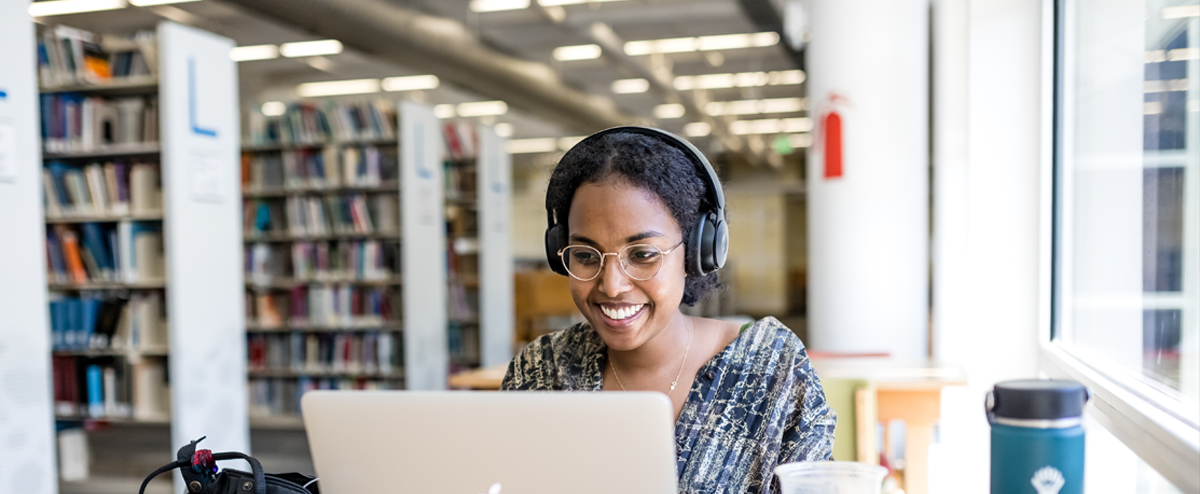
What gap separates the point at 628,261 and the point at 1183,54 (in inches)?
40.4

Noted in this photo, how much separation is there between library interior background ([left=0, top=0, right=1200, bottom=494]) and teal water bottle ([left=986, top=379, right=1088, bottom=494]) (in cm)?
19

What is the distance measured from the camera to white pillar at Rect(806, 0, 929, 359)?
3.54 m

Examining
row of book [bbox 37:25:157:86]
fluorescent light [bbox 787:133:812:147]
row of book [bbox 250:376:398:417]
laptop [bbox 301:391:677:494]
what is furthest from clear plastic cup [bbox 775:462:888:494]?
fluorescent light [bbox 787:133:812:147]

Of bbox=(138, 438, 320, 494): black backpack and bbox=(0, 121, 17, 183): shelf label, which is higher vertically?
bbox=(0, 121, 17, 183): shelf label

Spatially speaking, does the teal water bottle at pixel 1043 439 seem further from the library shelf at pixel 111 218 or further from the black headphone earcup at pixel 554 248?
the library shelf at pixel 111 218

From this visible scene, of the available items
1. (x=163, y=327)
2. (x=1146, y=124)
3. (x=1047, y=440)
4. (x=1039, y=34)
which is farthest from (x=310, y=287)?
(x=1047, y=440)

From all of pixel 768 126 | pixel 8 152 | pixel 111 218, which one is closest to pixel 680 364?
pixel 8 152

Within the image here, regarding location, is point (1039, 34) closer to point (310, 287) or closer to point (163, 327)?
point (163, 327)

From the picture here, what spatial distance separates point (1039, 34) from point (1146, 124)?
1.24 m

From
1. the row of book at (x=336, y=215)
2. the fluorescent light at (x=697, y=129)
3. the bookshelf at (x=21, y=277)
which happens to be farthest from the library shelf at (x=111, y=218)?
the fluorescent light at (x=697, y=129)

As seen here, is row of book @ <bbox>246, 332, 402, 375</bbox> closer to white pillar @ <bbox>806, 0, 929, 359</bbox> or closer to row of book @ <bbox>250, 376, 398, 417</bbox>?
row of book @ <bbox>250, 376, 398, 417</bbox>

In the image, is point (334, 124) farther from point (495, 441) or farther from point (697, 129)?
point (697, 129)

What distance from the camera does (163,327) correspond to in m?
4.16

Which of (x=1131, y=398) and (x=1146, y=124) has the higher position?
(x=1146, y=124)
